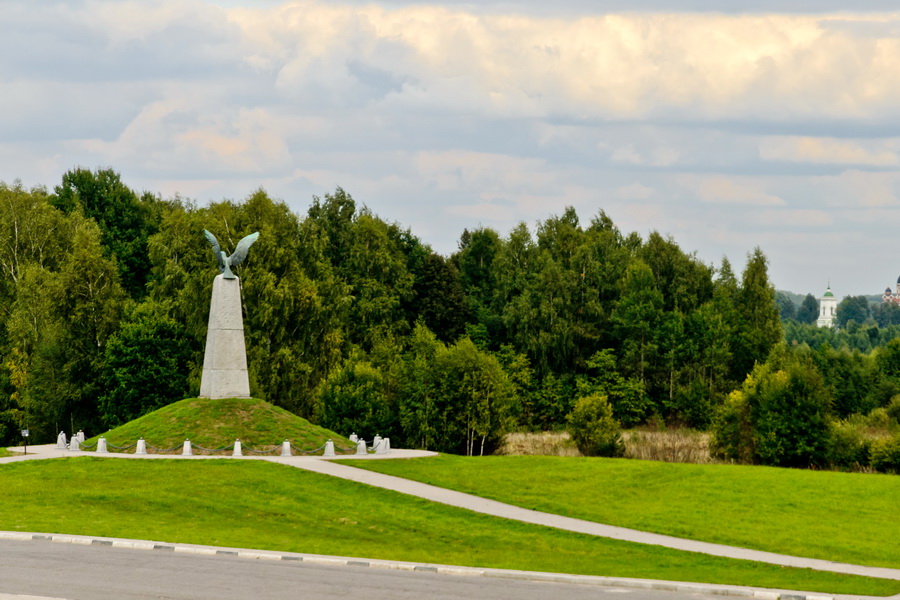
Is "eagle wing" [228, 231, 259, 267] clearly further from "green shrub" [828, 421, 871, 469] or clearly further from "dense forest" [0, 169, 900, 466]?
"green shrub" [828, 421, 871, 469]

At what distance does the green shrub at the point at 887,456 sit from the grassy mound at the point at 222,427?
27.9 meters

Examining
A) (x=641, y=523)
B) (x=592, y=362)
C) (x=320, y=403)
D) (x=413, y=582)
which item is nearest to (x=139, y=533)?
(x=413, y=582)

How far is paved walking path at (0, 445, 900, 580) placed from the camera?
34.0 m

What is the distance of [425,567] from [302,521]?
11.3 meters

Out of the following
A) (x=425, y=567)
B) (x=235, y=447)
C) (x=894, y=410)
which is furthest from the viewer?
(x=894, y=410)

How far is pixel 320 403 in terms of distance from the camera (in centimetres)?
7444

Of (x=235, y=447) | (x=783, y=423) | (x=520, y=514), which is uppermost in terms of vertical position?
(x=783, y=423)

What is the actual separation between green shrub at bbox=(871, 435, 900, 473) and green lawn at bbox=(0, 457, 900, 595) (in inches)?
1245

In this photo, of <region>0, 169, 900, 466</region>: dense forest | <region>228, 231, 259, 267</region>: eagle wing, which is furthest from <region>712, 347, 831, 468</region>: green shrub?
<region>228, 231, 259, 267</region>: eagle wing

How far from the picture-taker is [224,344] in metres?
59.4

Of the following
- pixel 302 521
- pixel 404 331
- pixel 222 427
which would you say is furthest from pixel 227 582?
pixel 404 331

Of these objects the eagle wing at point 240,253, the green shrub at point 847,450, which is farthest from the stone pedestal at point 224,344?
the green shrub at point 847,450

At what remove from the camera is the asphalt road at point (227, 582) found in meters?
26.3

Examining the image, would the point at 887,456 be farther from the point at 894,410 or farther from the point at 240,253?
the point at 240,253
